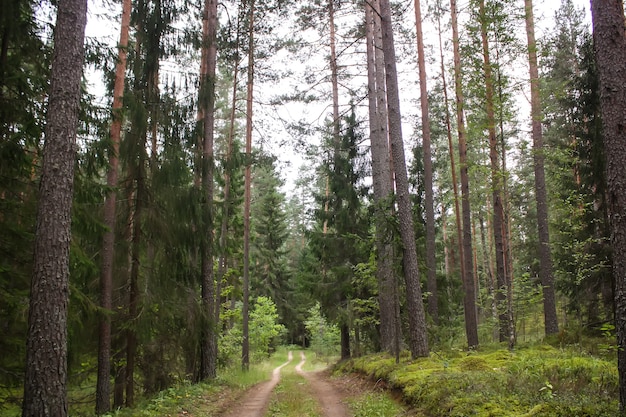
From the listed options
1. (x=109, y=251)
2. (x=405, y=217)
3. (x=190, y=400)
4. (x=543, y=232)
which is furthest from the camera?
(x=543, y=232)

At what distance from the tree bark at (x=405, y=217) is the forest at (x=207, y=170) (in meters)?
0.05

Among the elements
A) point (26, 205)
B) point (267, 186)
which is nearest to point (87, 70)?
point (26, 205)

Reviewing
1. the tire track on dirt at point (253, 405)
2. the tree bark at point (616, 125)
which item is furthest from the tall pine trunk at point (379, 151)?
the tree bark at point (616, 125)

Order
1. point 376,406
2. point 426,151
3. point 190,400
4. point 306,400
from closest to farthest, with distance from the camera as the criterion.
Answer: point 376,406 < point 190,400 < point 306,400 < point 426,151

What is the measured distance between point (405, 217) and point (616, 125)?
634cm

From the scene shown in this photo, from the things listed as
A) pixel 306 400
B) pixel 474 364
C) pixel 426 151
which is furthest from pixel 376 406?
pixel 426 151

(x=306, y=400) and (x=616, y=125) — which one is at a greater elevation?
(x=616, y=125)

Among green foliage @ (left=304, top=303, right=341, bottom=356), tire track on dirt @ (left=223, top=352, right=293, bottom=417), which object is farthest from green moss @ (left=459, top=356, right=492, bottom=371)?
green foliage @ (left=304, top=303, right=341, bottom=356)

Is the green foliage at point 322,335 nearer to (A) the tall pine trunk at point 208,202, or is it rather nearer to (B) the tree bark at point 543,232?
(B) the tree bark at point 543,232

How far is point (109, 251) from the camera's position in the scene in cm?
937

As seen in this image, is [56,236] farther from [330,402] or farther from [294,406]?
[330,402]

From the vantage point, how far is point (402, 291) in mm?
15289

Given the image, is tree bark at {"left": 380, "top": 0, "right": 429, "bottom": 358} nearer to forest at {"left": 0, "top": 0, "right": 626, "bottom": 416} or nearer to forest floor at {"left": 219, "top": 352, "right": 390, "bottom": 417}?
forest at {"left": 0, "top": 0, "right": 626, "bottom": 416}

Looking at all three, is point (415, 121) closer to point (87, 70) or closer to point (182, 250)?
point (182, 250)
